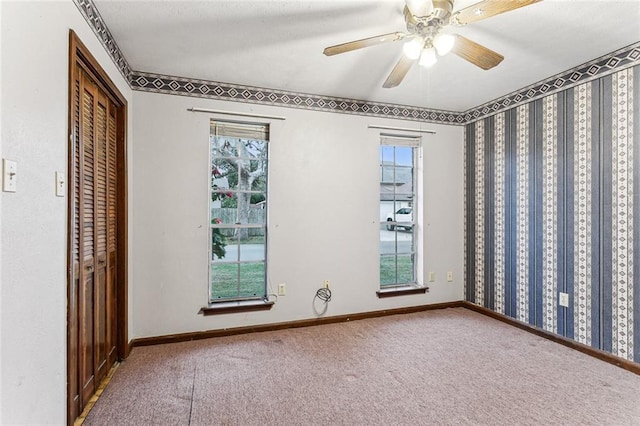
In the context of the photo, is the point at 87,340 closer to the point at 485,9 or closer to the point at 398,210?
the point at 485,9

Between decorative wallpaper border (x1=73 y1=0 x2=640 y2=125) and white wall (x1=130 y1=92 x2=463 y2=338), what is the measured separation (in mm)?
83

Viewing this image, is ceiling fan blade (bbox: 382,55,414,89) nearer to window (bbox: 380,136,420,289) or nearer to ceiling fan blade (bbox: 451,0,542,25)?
ceiling fan blade (bbox: 451,0,542,25)

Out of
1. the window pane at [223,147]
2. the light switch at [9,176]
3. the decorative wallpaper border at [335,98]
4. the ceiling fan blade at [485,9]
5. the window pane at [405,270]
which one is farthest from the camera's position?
the window pane at [405,270]

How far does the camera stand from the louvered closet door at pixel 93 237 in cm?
177

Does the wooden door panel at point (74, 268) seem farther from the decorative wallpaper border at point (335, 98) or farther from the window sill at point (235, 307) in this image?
the window sill at point (235, 307)

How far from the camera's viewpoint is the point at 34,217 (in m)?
1.26

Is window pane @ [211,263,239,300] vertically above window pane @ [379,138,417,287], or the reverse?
window pane @ [379,138,417,287]

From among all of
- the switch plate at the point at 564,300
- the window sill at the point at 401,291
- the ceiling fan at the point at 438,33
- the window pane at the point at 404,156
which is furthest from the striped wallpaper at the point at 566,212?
the ceiling fan at the point at 438,33

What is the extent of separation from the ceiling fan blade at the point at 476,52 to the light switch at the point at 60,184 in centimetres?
214

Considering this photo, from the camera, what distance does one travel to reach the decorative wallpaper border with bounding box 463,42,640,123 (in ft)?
7.82

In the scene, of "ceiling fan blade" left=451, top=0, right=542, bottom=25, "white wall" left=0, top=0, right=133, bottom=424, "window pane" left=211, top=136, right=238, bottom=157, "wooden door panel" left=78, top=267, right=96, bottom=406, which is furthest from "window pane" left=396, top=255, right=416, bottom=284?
"white wall" left=0, top=0, right=133, bottom=424

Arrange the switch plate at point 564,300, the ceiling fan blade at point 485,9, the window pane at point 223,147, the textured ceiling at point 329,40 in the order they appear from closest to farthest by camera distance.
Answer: the ceiling fan blade at point 485,9
the textured ceiling at point 329,40
the switch plate at point 564,300
the window pane at point 223,147

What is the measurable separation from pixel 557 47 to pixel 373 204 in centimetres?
205

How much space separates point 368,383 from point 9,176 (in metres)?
2.24
